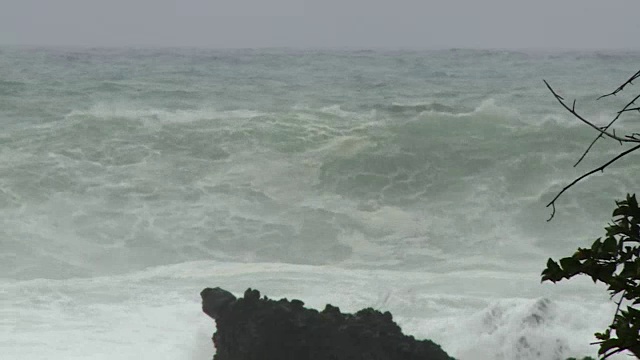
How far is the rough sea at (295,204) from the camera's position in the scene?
9.26 m

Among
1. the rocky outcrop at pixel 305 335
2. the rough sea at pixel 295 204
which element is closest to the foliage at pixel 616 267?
the rocky outcrop at pixel 305 335

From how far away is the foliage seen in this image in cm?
136

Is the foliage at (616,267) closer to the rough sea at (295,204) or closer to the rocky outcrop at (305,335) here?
the rocky outcrop at (305,335)

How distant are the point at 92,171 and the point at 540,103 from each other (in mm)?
8537

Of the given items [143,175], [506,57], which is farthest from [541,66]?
[143,175]

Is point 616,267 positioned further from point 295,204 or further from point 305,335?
point 295,204

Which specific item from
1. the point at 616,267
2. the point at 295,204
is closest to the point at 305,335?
the point at 616,267

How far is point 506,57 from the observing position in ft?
96.8

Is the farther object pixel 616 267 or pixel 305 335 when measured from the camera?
pixel 305 335

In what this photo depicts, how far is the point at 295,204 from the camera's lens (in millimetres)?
→ 14805

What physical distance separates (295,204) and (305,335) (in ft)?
26.7

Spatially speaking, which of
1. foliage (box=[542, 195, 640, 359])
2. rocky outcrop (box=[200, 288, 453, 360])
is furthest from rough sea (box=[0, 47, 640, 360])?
foliage (box=[542, 195, 640, 359])

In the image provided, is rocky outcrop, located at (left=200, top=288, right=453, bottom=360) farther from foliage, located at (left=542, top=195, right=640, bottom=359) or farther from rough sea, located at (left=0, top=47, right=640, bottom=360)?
foliage, located at (left=542, top=195, right=640, bottom=359)

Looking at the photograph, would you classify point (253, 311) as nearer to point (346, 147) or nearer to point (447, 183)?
point (447, 183)
